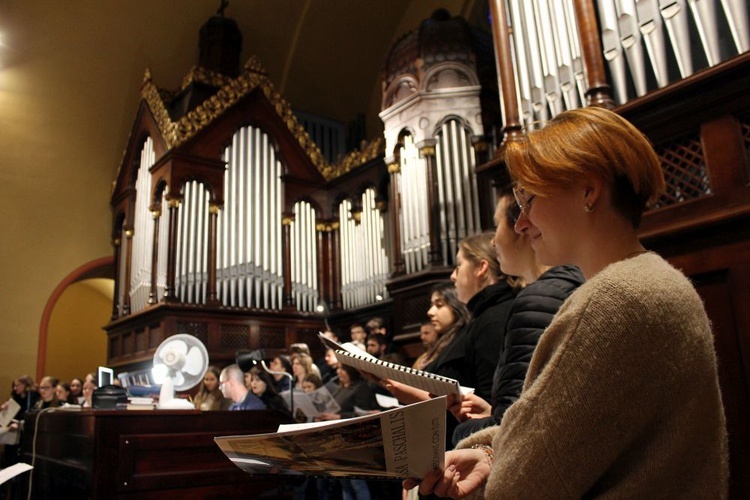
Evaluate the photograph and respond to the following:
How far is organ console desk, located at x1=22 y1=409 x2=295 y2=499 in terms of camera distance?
302 centimetres

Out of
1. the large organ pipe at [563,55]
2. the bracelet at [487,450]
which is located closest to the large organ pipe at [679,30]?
the large organ pipe at [563,55]

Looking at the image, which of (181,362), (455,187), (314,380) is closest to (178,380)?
(181,362)

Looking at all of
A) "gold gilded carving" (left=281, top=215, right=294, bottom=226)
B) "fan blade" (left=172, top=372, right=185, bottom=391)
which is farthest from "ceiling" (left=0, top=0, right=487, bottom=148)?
"fan blade" (left=172, top=372, right=185, bottom=391)

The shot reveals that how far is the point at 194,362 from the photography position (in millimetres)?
4410

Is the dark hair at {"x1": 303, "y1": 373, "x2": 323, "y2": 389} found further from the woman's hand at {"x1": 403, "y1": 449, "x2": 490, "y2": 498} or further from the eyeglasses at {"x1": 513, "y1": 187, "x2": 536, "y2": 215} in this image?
the eyeglasses at {"x1": 513, "y1": 187, "x2": 536, "y2": 215}

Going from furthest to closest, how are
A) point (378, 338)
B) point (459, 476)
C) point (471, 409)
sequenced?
point (378, 338), point (471, 409), point (459, 476)

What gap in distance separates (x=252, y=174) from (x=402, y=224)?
2.57 metres

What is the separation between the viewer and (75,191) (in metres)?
8.55

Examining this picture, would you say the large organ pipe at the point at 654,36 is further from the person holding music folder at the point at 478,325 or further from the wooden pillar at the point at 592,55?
the person holding music folder at the point at 478,325

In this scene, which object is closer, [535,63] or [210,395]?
[535,63]

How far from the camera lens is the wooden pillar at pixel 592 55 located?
10.3ft

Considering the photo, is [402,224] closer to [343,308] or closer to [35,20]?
[343,308]

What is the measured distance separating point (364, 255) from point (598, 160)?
621cm

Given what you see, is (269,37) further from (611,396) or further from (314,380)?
(611,396)
